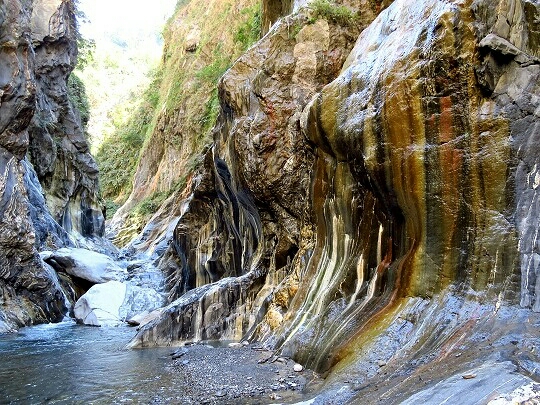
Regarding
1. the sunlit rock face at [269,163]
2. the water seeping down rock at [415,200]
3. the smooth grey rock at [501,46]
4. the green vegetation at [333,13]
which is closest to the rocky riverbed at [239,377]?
the water seeping down rock at [415,200]

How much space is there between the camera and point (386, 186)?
20.4ft

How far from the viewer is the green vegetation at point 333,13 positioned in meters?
11.0

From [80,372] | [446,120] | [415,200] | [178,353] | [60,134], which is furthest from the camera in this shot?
[60,134]

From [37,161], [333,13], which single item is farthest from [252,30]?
[37,161]

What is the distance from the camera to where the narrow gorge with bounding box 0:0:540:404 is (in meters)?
4.72

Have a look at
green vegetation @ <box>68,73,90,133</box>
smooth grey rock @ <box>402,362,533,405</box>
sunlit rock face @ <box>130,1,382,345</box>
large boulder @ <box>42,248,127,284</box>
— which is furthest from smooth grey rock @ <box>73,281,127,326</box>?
green vegetation @ <box>68,73,90,133</box>

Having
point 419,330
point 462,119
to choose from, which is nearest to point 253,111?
point 462,119

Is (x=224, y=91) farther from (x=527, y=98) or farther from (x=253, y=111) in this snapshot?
(x=527, y=98)

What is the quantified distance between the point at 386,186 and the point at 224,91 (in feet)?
23.9

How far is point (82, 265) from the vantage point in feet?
60.0

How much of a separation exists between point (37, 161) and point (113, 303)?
8.88m

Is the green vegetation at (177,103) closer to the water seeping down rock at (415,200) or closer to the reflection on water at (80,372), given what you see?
the water seeping down rock at (415,200)

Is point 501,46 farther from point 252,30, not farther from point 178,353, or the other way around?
point 252,30

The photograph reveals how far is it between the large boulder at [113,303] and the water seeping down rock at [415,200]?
637cm
